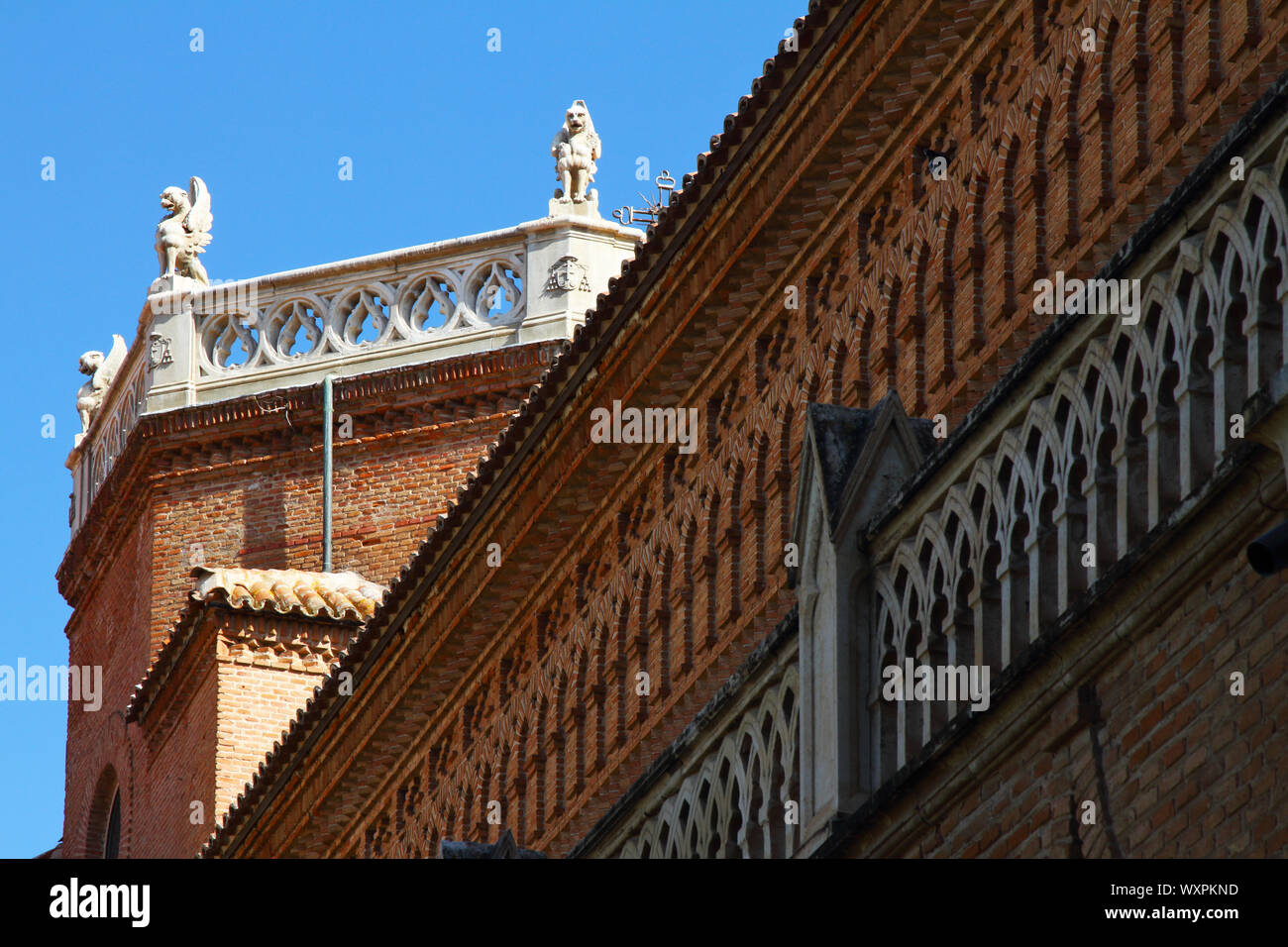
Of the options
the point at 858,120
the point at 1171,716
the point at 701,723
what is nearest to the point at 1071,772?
the point at 1171,716

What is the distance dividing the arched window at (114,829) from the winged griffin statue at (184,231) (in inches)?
180

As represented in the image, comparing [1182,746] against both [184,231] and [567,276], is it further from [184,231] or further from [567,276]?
[184,231]

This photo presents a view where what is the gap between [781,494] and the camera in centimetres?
1216

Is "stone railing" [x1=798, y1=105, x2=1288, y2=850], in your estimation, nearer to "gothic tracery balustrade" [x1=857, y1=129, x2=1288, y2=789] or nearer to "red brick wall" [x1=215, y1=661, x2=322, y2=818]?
"gothic tracery balustrade" [x1=857, y1=129, x2=1288, y2=789]

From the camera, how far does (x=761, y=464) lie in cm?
1242

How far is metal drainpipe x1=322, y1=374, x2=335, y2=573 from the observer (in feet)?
74.1

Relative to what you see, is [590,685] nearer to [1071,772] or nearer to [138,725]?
[1071,772]

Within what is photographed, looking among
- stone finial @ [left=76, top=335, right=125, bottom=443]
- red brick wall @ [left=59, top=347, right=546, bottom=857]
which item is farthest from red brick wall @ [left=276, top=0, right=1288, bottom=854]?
stone finial @ [left=76, top=335, right=125, bottom=443]

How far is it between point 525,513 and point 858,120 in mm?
3521

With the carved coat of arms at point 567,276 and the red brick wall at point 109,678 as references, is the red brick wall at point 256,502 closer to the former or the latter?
the red brick wall at point 109,678

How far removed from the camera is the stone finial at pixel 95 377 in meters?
25.9

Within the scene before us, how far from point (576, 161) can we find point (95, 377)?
18.2 ft
